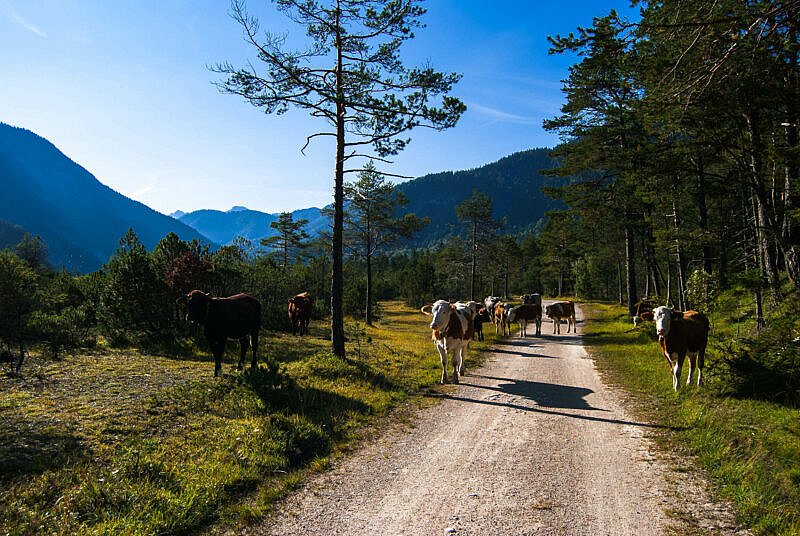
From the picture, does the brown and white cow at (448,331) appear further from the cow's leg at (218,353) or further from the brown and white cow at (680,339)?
the cow's leg at (218,353)

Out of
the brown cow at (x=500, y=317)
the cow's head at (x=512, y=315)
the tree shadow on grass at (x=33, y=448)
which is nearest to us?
the tree shadow on grass at (x=33, y=448)

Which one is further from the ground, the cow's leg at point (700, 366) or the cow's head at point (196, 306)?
the cow's head at point (196, 306)

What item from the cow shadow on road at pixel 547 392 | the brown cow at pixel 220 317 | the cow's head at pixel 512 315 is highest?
the brown cow at pixel 220 317

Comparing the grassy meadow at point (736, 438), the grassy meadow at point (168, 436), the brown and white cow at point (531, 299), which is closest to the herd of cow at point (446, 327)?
the grassy meadow at point (736, 438)

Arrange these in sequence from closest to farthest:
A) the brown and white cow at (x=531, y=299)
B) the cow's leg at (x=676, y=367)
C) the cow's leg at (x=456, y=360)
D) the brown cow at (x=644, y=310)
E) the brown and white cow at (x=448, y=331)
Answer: the cow's leg at (x=676, y=367) → the brown and white cow at (x=448, y=331) → the cow's leg at (x=456, y=360) → the brown cow at (x=644, y=310) → the brown and white cow at (x=531, y=299)

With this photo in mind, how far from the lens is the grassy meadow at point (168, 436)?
4258 millimetres

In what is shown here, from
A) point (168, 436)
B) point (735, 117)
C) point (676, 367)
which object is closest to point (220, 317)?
point (168, 436)

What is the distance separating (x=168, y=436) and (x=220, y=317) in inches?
203

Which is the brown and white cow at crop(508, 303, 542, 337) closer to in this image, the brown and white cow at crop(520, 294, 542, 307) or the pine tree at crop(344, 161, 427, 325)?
the brown and white cow at crop(520, 294, 542, 307)

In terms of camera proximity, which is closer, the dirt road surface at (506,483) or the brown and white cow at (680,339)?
the dirt road surface at (506,483)

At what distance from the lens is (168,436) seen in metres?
6.33

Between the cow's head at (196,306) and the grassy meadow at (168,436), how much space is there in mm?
1381

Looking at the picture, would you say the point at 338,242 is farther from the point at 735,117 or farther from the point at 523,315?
the point at 523,315

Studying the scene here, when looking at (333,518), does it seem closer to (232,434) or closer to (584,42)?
(232,434)
